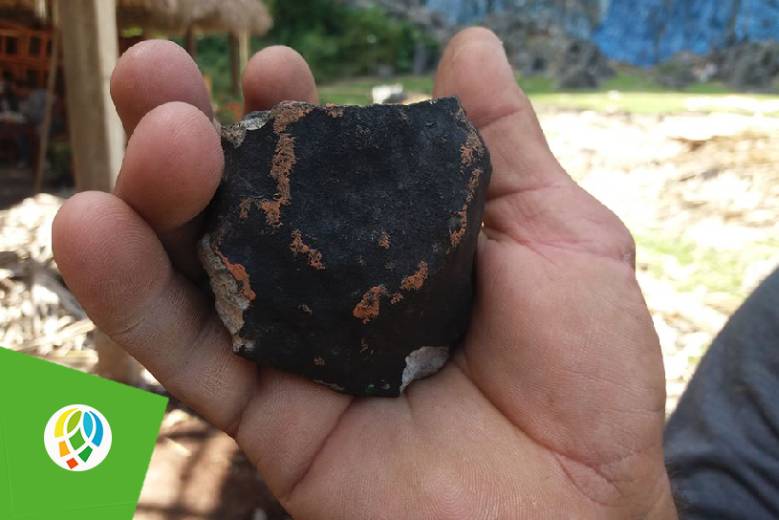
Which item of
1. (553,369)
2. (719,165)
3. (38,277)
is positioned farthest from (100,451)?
(719,165)

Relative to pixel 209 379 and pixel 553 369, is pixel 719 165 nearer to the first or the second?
pixel 553 369

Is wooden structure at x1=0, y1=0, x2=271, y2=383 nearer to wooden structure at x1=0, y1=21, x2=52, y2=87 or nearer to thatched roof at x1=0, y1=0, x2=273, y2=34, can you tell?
thatched roof at x1=0, y1=0, x2=273, y2=34

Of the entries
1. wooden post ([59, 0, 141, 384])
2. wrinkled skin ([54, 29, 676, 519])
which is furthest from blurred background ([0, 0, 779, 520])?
wrinkled skin ([54, 29, 676, 519])

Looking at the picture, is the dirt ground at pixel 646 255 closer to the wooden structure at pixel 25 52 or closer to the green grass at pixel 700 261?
the green grass at pixel 700 261

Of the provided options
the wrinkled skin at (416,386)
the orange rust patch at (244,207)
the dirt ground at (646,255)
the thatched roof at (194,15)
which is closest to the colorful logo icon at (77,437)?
the wrinkled skin at (416,386)

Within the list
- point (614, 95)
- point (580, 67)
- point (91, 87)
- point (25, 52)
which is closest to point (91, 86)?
point (91, 87)
